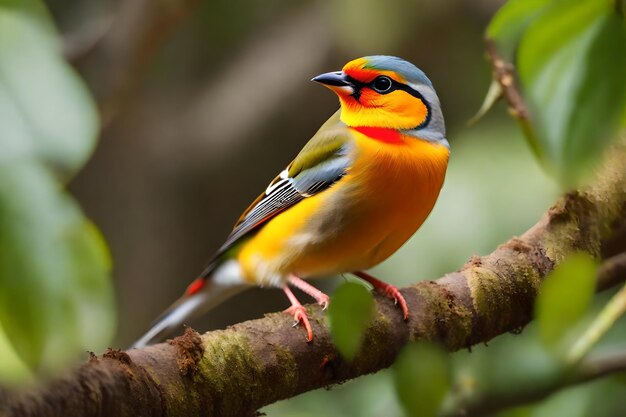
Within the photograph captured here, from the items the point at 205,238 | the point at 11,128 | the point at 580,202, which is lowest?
the point at 205,238

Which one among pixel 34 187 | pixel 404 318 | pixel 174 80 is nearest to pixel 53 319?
pixel 34 187

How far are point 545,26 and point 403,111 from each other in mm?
540

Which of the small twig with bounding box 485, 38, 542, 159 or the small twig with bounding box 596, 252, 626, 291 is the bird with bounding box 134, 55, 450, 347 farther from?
the small twig with bounding box 596, 252, 626, 291

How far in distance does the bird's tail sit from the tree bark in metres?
0.28

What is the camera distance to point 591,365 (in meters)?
0.82

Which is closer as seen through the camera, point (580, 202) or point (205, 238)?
point (580, 202)

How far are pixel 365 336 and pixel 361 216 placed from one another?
0.23 metres

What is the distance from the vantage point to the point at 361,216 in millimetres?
1211

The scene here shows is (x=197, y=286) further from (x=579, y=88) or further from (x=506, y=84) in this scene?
(x=579, y=88)

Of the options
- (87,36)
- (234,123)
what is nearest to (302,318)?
(234,123)

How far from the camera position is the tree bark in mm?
864

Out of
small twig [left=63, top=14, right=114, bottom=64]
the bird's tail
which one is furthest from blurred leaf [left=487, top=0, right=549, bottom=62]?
small twig [left=63, top=14, right=114, bottom=64]

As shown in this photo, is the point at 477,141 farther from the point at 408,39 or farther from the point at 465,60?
the point at 465,60

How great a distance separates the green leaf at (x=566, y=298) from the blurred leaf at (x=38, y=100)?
0.27 metres
